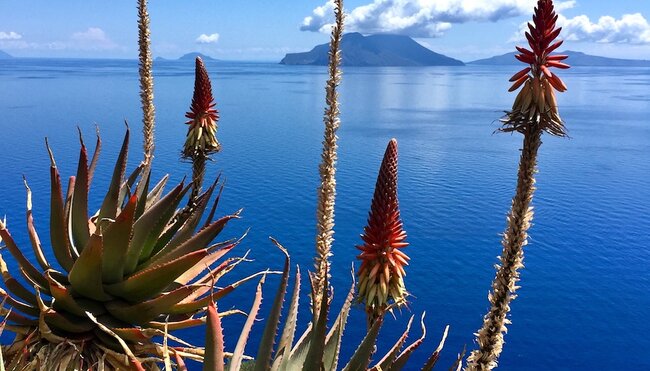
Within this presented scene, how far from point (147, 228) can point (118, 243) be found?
428mm

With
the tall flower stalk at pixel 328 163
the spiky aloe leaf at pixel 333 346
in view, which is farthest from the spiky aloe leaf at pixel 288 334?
the tall flower stalk at pixel 328 163

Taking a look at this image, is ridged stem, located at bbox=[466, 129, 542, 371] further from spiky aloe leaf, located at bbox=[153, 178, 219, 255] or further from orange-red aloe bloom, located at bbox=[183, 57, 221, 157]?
orange-red aloe bloom, located at bbox=[183, 57, 221, 157]

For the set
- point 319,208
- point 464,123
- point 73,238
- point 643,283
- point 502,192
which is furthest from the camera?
point 464,123

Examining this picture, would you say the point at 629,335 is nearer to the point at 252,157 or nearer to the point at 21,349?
the point at 21,349

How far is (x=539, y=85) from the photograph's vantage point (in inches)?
241

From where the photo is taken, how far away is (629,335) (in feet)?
90.4

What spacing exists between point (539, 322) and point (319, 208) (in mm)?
23493

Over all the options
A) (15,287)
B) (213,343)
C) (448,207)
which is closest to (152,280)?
(15,287)

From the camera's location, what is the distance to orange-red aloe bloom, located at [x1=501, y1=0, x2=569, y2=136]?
19.6 ft

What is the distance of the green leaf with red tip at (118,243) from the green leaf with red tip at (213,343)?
142cm

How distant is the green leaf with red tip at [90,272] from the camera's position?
11.0 ft

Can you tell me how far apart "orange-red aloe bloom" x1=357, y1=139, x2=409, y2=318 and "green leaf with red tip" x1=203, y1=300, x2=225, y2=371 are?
2.63 meters

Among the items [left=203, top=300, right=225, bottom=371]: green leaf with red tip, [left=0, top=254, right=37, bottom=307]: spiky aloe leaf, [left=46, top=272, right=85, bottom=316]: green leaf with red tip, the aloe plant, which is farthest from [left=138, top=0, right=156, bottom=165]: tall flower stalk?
[left=203, top=300, right=225, bottom=371]: green leaf with red tip

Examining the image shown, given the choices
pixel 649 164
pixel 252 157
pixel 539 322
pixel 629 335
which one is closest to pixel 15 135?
pixel 252 157
